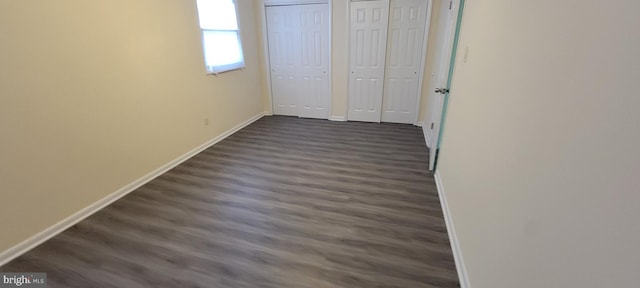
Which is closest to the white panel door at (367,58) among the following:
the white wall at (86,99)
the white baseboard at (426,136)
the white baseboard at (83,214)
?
the white baseboard at (426,136)

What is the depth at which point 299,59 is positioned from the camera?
4852 mm

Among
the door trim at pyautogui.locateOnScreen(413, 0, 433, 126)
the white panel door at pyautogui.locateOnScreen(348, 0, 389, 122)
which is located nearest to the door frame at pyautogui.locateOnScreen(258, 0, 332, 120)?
the white panel door at pyautogui.locateOnScreen(348, 0, 389, 122)

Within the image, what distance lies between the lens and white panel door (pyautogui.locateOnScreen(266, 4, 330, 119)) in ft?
15.0

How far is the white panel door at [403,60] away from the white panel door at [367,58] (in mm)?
108

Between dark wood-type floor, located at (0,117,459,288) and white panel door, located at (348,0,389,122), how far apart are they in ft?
5.53

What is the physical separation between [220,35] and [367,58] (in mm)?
2298

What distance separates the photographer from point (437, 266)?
1.76m

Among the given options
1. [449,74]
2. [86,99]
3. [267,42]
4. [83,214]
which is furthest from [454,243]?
[267,42]

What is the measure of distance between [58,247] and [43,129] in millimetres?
854

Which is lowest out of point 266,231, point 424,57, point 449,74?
point 266,231

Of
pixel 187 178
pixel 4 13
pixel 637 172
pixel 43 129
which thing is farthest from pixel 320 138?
pixel 637 172

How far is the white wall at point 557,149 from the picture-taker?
62 centimetres

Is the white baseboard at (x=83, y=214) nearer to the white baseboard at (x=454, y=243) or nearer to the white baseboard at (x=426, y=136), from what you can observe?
the white baseboard at (x=454, y=243)

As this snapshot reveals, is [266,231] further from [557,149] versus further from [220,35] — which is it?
[220,35]
